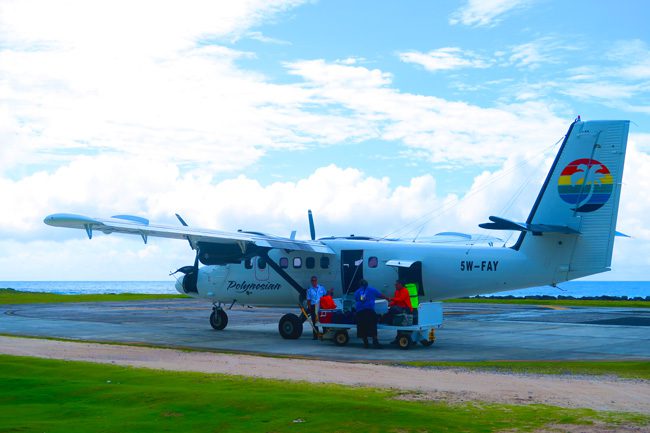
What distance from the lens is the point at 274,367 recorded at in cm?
1584

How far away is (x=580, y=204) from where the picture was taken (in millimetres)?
20984

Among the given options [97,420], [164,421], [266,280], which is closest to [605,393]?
[164,421]

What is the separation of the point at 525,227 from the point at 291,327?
8.51m

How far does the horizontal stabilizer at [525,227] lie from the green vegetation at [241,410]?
9184mm

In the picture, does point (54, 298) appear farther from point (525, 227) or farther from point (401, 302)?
point (525, 227)

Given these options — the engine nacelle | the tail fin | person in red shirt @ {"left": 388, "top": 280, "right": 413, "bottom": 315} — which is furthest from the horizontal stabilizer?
the engine nacelle

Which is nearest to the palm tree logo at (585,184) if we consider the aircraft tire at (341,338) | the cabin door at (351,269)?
the cabin door at (351,269)

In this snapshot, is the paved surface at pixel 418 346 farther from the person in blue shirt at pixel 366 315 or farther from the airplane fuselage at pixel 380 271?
the airplane fuselage at pixel 380 271

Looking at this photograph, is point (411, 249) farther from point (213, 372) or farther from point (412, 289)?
point (213, 372)

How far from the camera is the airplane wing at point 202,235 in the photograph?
69.8 feet

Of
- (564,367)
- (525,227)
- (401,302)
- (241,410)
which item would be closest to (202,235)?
(401,302)

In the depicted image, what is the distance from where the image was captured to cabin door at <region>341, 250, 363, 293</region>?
24.9 meters

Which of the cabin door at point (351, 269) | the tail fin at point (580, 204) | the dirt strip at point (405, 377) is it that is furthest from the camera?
the cabin door at point (351, 269)

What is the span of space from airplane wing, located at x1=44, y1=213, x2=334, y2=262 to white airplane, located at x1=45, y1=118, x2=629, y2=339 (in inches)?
1.4
